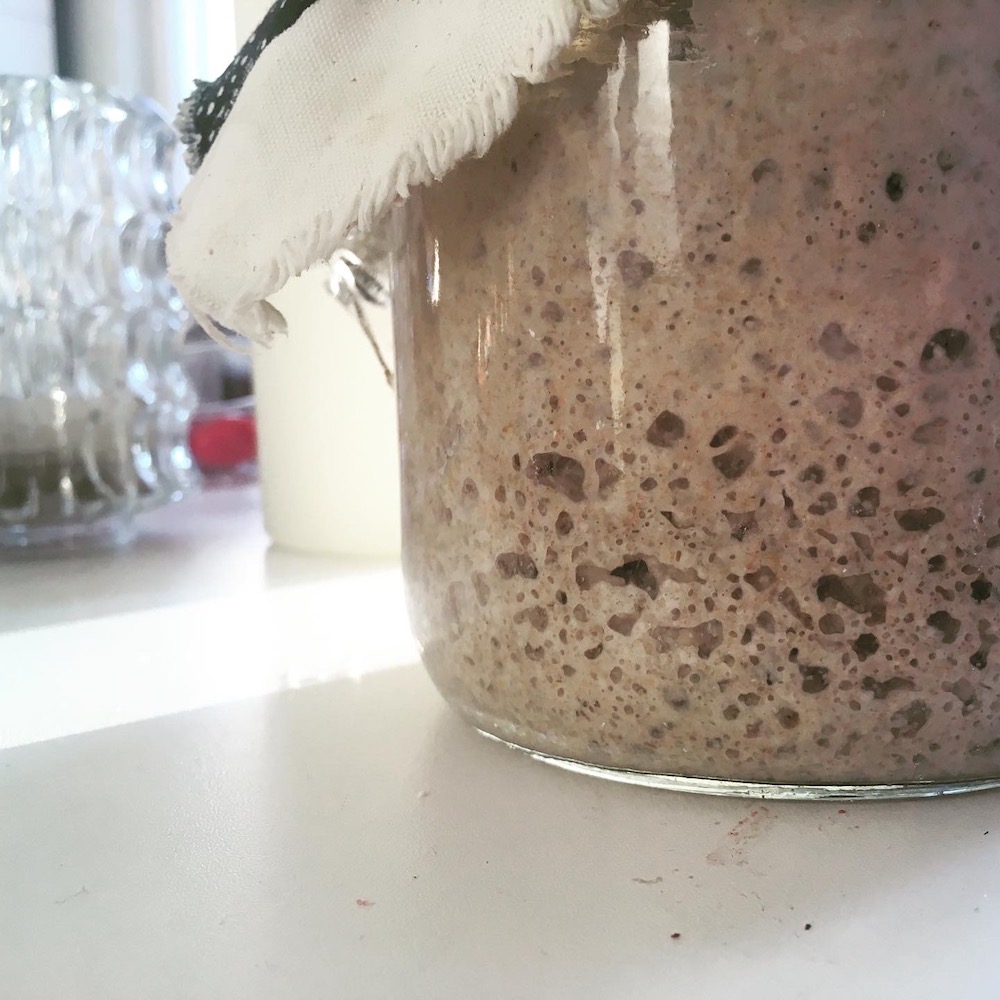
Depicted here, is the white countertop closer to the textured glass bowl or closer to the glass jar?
the glass jar

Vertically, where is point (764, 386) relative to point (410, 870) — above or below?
above

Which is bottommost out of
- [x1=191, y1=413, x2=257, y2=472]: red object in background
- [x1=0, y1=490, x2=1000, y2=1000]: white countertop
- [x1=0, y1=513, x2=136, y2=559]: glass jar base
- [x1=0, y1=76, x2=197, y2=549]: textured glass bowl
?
[x1=0, y1=490, x2=1000, y2=1000]: white countertop

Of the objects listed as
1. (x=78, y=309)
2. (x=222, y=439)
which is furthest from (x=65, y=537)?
(x=222, y=439)

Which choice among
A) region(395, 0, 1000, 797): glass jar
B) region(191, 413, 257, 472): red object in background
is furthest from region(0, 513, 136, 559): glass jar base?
region(395, 0, 1000, 797): glass jar

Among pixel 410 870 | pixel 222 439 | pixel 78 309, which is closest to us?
pixel 410 870

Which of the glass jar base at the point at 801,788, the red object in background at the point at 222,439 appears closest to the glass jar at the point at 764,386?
the glass jar base at the point at 801,788

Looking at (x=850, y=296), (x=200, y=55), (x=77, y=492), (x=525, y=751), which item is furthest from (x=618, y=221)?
(x=200, y=55)

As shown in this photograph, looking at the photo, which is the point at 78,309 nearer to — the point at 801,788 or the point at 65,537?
the point at 65,537
